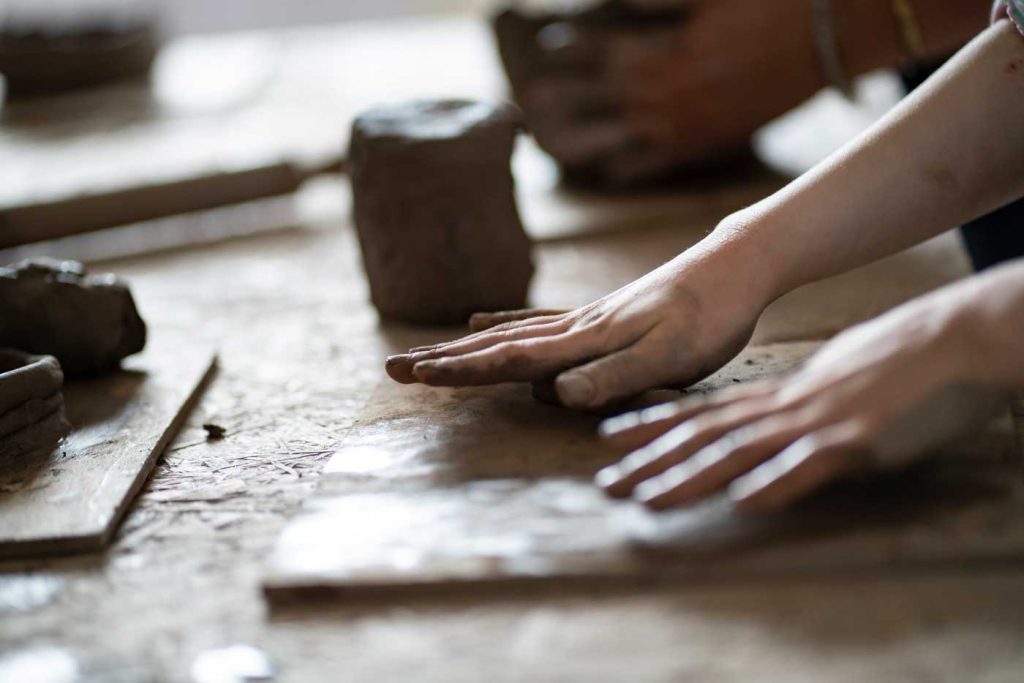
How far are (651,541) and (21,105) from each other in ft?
16.9

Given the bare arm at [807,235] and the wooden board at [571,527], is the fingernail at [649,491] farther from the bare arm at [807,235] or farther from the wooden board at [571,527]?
the bare arm at [807,235]

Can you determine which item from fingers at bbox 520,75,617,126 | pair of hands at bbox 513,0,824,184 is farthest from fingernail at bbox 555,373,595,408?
fingers at bbox 520,75,617,126

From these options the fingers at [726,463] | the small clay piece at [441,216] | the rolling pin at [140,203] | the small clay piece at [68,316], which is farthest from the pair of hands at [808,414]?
the rolling pin at [140,203]

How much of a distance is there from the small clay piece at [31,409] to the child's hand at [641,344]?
653mm

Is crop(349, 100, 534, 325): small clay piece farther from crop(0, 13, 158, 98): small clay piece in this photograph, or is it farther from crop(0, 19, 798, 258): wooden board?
crop(0, 13, 158, 98): small clay piece

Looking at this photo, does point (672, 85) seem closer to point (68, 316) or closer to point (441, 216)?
point (441, 216)

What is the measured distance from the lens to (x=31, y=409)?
191 centimetres

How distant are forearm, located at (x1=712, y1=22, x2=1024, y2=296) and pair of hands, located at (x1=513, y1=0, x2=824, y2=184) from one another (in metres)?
1.48

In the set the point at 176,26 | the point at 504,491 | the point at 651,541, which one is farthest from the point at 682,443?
the point at 176,26

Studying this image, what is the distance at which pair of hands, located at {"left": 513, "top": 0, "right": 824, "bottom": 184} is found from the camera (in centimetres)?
330

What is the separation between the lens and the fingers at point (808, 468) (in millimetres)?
1311

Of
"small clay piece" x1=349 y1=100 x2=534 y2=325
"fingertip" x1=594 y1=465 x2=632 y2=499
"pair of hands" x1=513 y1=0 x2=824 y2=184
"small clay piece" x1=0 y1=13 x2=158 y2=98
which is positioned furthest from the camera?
"small clay piece" x1=0 y1=13 x2=158 y2=98

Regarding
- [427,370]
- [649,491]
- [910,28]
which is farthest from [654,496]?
[910,28]

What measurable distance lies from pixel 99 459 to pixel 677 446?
3.22 ft
